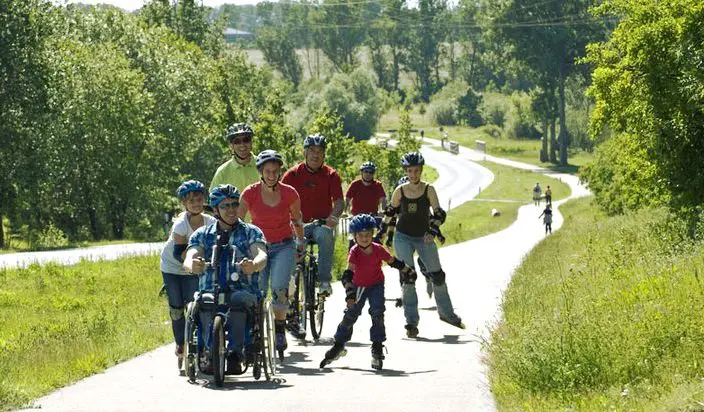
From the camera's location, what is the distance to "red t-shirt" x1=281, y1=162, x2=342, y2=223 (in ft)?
48.4

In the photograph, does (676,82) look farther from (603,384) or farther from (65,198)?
(65,198)

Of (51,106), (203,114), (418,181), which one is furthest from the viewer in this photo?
(203,114)

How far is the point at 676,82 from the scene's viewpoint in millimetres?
26250

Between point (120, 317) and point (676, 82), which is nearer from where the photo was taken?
point (120, 317)

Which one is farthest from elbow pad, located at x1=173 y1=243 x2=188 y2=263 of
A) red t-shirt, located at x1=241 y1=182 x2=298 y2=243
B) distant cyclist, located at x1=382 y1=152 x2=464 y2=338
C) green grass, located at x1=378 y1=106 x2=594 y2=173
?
green grass, located at x1=378 y1=106 x2=594 y2=173

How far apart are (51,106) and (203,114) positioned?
2464cm

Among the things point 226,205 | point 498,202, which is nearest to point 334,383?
point 226,205

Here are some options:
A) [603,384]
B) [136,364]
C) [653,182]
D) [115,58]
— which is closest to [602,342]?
[603,384]

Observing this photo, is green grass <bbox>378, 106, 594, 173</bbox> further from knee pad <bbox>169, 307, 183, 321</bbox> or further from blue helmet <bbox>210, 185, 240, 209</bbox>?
blue helmet <bbox>210, 185, 240, 209</bbox>

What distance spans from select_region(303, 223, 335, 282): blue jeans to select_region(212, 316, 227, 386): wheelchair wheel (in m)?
4.02

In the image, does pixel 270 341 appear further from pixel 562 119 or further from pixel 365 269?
pixel 562 119

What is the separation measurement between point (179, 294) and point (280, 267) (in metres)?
1.33

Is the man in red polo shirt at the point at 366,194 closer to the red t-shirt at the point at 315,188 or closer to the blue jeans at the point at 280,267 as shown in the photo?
the red t-shirt at the point at 315,188

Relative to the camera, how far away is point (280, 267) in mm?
13047
